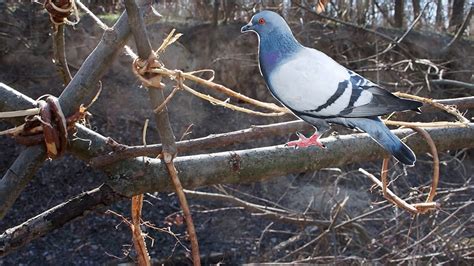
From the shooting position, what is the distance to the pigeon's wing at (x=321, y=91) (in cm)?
44

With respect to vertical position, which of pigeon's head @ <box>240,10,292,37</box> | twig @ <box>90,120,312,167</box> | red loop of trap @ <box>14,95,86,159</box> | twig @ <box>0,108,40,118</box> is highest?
pigeon's head @ <box>240,10,292,37</box>

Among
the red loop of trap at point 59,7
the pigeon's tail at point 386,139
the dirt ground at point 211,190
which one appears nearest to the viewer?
the pigeon's tail at point 386,139

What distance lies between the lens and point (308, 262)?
1.71 m

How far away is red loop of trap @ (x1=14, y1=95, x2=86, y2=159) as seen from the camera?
A: 50 centimetres

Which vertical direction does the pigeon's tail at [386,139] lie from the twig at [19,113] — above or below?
Answer: below

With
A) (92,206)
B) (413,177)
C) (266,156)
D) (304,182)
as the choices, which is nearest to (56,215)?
(92,206)

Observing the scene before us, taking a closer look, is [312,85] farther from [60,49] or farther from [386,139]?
[60,49]

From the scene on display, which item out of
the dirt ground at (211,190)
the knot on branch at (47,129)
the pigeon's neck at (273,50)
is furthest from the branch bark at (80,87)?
the dirt ground at (211,190)

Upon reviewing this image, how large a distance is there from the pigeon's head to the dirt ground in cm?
124

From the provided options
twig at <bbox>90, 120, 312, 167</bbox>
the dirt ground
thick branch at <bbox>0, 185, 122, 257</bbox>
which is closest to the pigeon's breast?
twig at <bbox>90, 120, 312, 167</bbox>

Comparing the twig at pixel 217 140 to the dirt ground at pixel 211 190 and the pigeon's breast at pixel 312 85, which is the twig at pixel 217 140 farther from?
the dirt ground at pixel 211 190

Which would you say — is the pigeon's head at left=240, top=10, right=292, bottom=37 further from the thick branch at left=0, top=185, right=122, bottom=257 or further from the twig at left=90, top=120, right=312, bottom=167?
the thick branch at left=0, top=185, right=122, bottom=257

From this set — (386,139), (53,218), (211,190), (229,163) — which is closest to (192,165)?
(229,163)

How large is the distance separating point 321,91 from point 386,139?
0.19 feet
